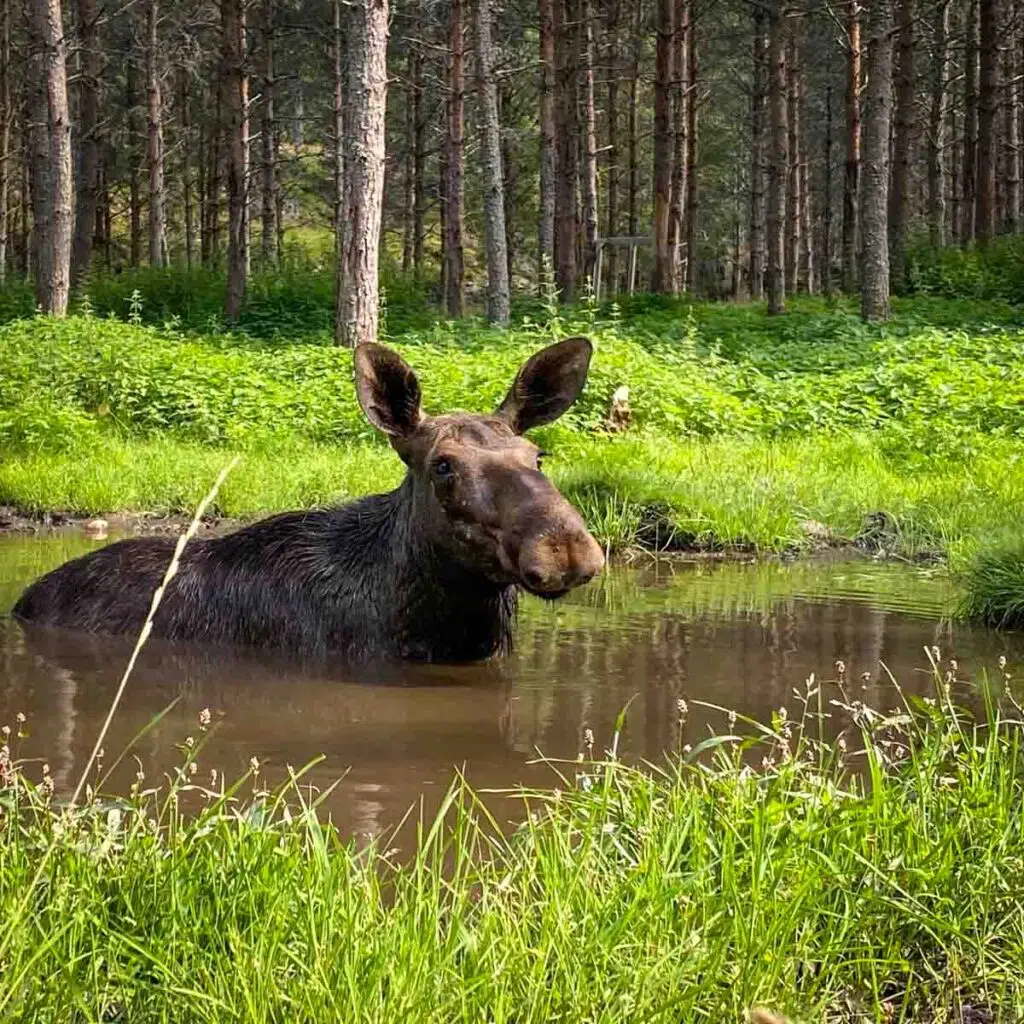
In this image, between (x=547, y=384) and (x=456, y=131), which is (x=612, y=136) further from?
(x=547, y=384)

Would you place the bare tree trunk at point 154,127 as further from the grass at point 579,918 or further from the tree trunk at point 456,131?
the grass at point 579,918

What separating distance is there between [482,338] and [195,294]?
10.9 metres

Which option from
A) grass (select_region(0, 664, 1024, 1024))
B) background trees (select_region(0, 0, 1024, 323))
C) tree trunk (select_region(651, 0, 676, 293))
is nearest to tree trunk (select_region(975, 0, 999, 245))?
background trees (select_region(0, 0, 1024, 323))

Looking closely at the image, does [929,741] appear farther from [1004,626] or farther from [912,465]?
[912,465]

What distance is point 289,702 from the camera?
5.29 meters

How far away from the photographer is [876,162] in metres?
21.9

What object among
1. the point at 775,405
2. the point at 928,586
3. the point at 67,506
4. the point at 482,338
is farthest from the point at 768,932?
the point at 482,338

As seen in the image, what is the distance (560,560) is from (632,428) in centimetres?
972

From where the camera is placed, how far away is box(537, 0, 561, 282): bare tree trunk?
27797 millimetres

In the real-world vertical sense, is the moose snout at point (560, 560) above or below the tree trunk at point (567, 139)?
below

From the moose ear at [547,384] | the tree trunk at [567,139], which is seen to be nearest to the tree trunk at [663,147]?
the tree trunk at [567,139]

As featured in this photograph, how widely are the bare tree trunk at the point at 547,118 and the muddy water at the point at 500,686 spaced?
65.5 feet

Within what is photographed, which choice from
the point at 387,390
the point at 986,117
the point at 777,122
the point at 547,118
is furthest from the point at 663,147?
the point at 387,390

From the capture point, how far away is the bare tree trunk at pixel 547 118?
27797 mm
